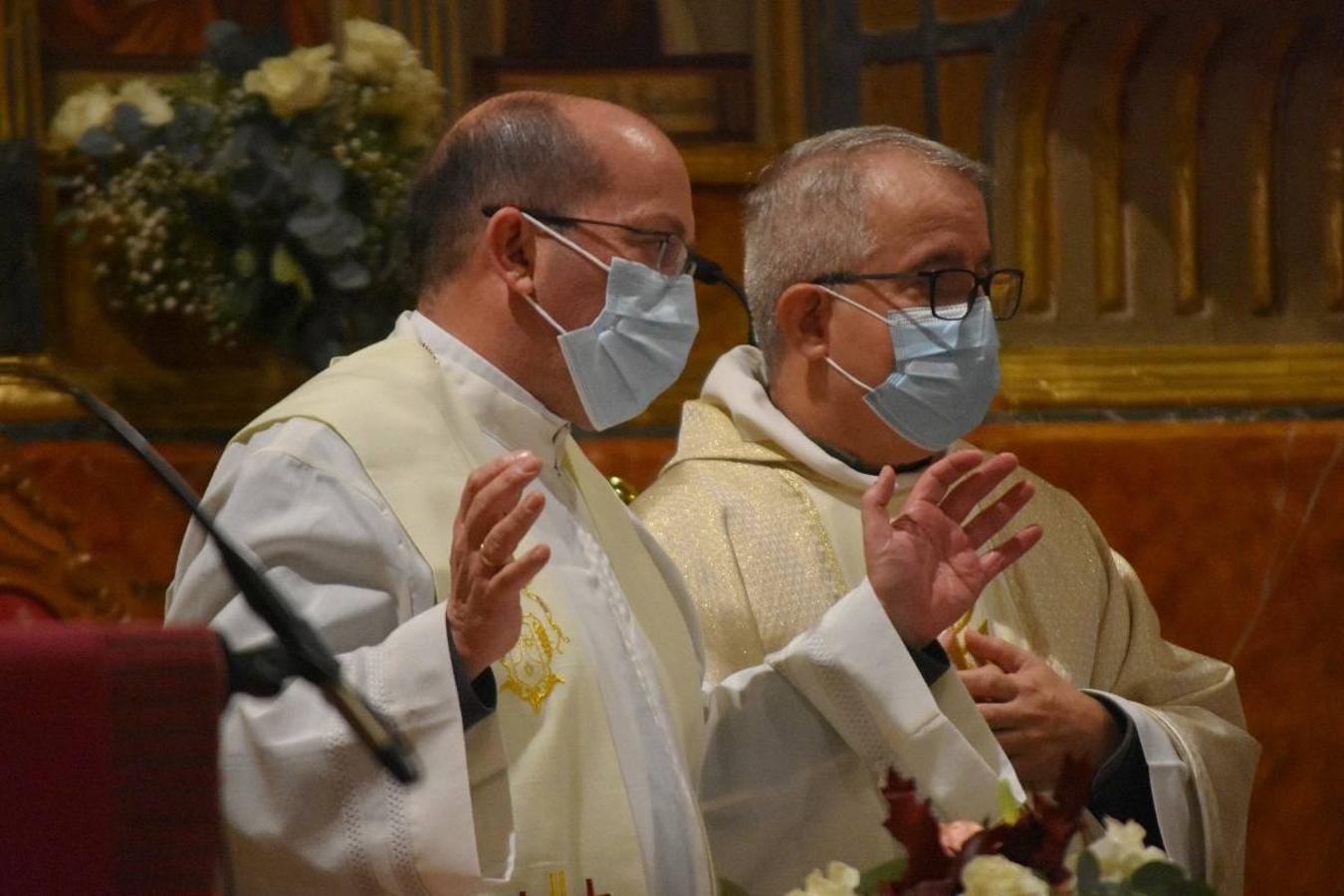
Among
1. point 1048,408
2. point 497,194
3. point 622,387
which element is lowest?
point 1048,408

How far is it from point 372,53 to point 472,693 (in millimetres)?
2532

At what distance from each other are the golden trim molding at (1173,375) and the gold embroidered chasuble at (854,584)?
52.5 inches

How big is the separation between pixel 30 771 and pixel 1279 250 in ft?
15.1

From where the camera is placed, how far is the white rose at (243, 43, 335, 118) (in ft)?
15.6

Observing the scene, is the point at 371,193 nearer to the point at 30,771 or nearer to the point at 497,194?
the point at 497,194

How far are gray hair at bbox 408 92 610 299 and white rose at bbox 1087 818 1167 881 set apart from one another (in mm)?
1320

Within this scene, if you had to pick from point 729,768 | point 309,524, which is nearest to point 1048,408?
point 729,768

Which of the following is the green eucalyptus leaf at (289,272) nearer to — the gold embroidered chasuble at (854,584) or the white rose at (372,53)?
the white rose at (372,53)

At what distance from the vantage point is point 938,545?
3.23 m

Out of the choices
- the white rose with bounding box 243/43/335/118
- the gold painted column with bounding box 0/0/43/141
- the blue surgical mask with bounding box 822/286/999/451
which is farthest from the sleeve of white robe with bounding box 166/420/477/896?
the gold painted column with bounding box 0/0/43/141

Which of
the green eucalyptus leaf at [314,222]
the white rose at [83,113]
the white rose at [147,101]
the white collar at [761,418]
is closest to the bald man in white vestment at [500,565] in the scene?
the white collar at [761,418]

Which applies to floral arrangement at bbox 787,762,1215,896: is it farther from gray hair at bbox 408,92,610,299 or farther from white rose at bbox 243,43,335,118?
white rose at bbox 243,43,335,118

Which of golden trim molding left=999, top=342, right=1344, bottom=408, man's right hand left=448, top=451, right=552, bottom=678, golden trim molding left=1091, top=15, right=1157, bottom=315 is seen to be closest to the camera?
man's right hand left=448, top=451, right=552, bottom=678

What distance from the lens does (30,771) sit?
168cm
